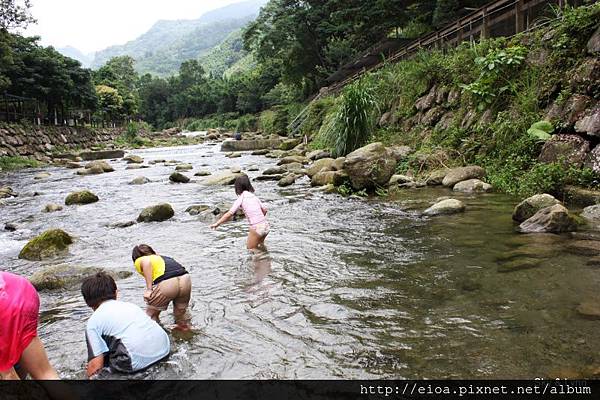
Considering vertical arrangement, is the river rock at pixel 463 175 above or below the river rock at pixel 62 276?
above

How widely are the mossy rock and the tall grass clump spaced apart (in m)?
9.94

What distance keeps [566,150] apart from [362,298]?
5.95 meters

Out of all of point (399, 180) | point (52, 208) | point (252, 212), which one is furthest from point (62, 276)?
point (399, 180)

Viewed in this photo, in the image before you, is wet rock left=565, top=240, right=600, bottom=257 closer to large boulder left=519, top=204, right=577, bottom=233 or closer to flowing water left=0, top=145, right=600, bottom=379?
flowing water left=0, top=145, right=600, bottom=379

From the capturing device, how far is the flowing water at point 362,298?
11.1ft

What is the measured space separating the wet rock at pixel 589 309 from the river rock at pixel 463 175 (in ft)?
22.0

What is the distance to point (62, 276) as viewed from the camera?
5.83 m

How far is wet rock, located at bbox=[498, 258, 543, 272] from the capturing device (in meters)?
4.99

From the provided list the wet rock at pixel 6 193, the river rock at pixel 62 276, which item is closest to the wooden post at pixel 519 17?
the river rock at pixel 62 276

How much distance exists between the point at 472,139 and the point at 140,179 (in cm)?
1153

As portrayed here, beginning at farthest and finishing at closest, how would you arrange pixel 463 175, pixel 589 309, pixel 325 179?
pixel 325 179 → pixel 463 175 → pixel 589 309

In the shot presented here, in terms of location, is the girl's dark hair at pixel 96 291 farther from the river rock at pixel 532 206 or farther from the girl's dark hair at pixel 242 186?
the river rock at pixel 532 206

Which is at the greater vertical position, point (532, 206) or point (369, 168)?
point (369, 168)

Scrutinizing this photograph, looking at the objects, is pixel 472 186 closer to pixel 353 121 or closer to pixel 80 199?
pixel 353 121
